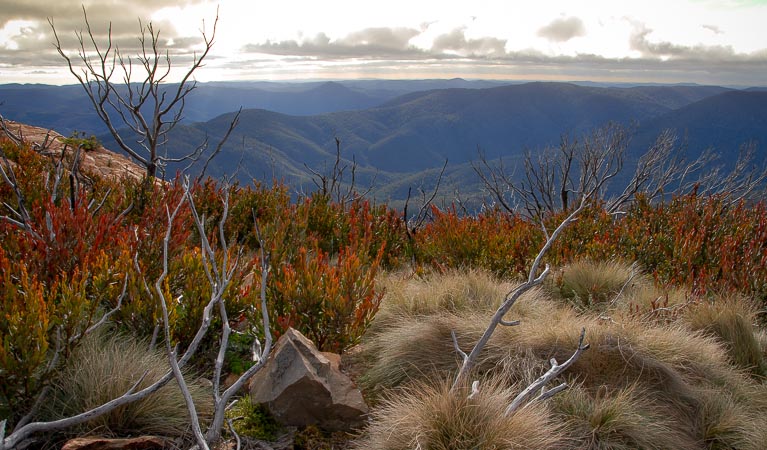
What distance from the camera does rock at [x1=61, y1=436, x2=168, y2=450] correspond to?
239 centimetres

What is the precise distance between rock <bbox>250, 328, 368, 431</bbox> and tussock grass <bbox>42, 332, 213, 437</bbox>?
1.28 feet

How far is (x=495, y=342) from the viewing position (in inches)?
147

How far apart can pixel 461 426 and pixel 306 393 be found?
3.20 feet

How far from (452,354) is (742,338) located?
2.74 metres

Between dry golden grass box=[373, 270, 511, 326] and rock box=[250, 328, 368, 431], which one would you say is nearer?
rock box=[250, 328, 368, 431]

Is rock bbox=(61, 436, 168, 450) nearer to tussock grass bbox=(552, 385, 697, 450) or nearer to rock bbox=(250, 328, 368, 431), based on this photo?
rock bbox=(250, 328, 368, 431)

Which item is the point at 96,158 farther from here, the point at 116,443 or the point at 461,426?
the point at 461,426

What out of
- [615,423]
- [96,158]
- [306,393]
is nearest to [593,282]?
A: [615,423]

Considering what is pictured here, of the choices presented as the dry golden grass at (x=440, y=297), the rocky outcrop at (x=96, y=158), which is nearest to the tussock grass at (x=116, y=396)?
the dry golden grass at (x=440, y=297)

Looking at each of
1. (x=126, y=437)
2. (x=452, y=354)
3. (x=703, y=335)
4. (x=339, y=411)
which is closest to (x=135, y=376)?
(x=126, y=437)

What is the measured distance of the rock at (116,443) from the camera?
239cm

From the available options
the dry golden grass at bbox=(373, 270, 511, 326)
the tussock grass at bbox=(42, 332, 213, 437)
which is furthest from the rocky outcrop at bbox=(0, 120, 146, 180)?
the tussock grass at bbox=(42, 332, 213, 437)

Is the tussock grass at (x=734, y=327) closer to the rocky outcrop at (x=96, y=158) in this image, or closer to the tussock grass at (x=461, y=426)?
the tussock grass at (x=461, y=426)

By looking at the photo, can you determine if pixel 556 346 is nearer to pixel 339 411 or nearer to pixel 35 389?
pixel 339 411
